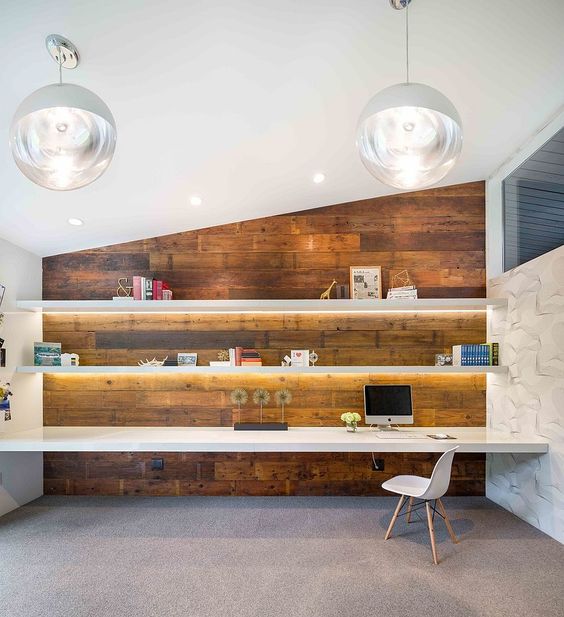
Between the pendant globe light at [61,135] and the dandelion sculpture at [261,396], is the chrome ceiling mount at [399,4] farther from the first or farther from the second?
the dandelion sculpture at [261,396]

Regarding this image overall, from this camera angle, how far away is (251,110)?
2902mm

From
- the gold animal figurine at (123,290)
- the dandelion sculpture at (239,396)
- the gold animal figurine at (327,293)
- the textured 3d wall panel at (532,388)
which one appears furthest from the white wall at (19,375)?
the textured 3d wall panel at (532,388)

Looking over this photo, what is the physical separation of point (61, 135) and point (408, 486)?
3.25 meters

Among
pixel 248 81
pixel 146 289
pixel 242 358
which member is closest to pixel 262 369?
pixel 242 358

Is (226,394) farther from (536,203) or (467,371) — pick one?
(536,203)

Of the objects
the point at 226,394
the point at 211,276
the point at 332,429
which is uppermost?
the point at 211,276

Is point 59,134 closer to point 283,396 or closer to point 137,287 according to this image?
point 137,287

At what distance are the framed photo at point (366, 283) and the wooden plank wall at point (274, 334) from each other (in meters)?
0.10

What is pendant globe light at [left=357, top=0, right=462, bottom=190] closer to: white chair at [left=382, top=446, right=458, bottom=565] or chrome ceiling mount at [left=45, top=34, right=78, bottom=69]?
chrome ceiling mount at [left=45, top=34, right=78, bottom=69]

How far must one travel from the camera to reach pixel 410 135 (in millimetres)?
1698

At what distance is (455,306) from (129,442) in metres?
3.06

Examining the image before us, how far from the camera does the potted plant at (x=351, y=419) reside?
4.27 meters

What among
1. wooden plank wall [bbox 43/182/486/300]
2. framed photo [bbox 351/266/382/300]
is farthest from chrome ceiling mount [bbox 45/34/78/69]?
framed photo [bbox 351/266/382/300]

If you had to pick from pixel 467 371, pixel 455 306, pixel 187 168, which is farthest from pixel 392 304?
pixel 187 168
